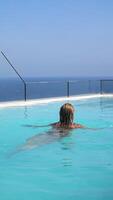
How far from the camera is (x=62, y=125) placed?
259 inches

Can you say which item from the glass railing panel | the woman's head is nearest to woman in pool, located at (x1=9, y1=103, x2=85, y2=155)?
the woman's head

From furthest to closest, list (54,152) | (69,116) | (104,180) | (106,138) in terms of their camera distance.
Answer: (106,138)
(69,116)
(54,152)
(104,180)

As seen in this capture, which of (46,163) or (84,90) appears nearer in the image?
(46,163)

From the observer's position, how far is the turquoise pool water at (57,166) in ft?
12.7

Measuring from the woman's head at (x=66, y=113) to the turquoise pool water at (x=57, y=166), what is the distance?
20 cm

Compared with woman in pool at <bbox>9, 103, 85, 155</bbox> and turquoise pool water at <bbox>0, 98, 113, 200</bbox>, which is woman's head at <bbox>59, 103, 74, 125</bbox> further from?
turquoise pool water at <bbox>0, 98, 113, 200</bbox>

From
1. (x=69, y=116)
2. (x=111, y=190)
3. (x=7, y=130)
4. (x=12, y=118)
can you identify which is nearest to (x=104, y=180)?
(x=111, y=190)

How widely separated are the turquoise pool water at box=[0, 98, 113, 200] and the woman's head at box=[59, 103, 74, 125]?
20 cm

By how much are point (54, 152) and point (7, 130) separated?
261 cm

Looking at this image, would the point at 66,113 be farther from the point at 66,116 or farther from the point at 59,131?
the point at 59,131

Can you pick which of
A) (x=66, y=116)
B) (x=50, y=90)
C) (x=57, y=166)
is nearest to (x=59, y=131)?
(x=66, y=116)

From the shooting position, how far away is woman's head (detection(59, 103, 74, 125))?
248 inches

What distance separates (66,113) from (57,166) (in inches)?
60.6

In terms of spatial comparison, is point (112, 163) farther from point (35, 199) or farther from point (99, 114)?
point (99, 114)
